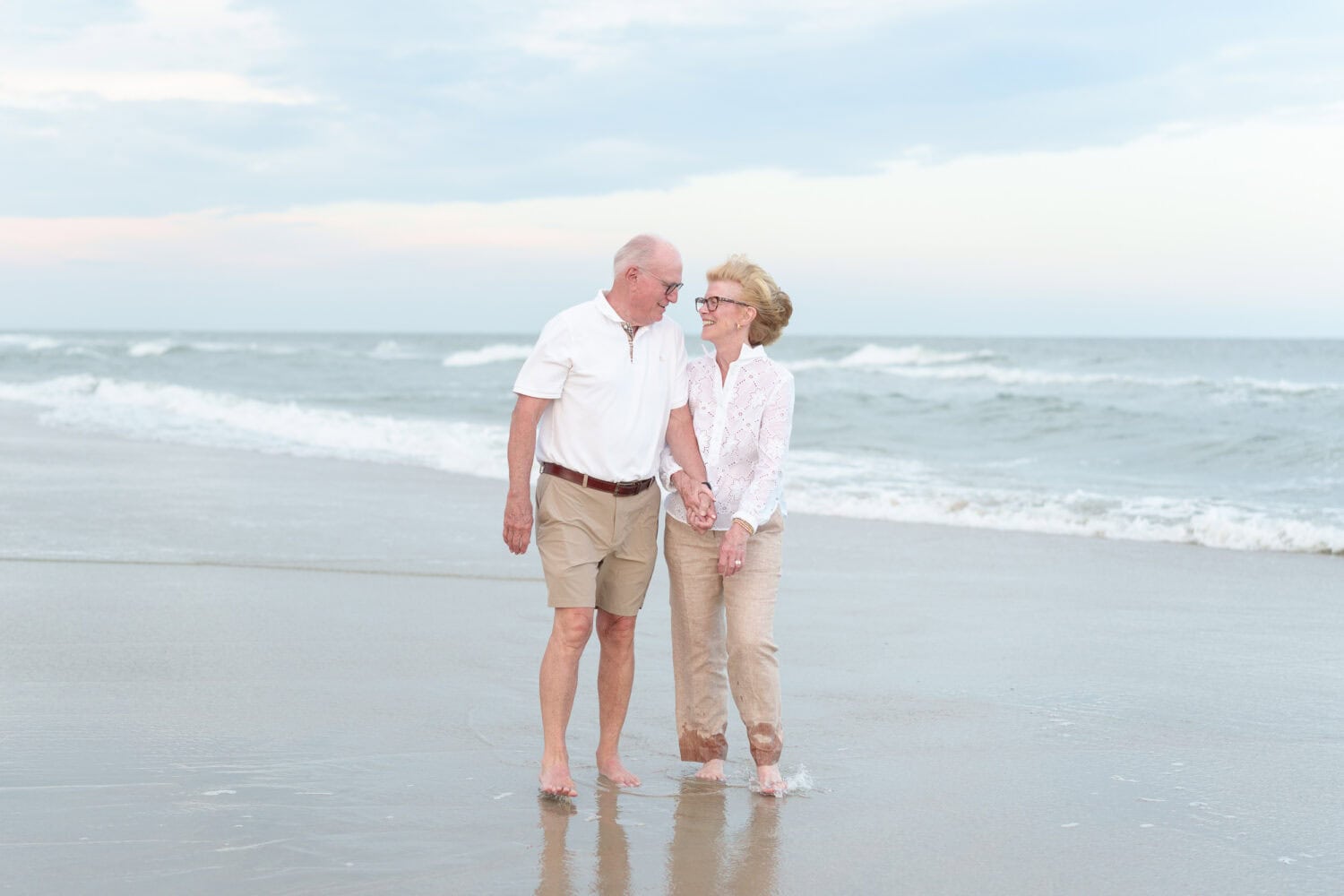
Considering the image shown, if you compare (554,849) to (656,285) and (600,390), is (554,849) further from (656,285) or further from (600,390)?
(656,285)

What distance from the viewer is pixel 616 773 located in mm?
4301

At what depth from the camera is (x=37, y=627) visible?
20.1ft

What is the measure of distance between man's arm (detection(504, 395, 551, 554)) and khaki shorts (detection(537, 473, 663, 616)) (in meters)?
0.10

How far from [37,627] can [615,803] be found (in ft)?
11.3

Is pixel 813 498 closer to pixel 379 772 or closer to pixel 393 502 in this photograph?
pixel 393 502

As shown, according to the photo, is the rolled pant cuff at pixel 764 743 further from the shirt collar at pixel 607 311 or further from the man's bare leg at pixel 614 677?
the shirt collar at pixel 607 311

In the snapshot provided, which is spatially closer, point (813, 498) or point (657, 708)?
point (657, 708)

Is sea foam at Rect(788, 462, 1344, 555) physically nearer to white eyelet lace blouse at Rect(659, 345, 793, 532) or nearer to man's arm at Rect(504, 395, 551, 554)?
white eyelet lace blouse at Rect(659, 345, 793, 532)

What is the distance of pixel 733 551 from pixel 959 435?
18.0 metres

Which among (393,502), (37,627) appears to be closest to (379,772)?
(37,627)

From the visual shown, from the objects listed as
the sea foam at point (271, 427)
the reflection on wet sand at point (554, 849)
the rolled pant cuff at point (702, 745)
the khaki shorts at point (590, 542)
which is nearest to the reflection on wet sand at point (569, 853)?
the reflection on wet sand at point (554, 849)

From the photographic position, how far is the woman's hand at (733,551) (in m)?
4.11

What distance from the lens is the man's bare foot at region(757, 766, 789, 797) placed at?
4.18 metres

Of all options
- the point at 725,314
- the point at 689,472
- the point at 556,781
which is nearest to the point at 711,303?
the point at 725,314
